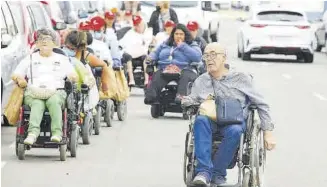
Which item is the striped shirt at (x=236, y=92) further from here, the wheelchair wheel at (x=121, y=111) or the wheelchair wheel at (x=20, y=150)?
the wheelchair wheel at (x=121, y=111)

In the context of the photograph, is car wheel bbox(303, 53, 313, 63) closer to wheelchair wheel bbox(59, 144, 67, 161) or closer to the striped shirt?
wheelchair wheel bbox(59, 144, 67, 161)

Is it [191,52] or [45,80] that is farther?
[191,52]

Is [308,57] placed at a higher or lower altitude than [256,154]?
lower

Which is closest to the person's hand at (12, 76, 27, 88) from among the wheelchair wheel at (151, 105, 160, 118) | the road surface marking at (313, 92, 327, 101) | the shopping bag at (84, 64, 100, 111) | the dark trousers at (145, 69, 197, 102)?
the shopping bag at (84, 64, 100, 111)

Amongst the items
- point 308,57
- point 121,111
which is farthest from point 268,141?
point 308,57

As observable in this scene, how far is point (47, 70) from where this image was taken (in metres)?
12.9

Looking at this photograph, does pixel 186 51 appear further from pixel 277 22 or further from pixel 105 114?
pixel 277 22

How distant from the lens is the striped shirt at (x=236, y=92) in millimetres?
10102

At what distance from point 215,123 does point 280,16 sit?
24.2 meters

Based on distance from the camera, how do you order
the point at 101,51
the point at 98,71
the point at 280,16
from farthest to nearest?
1. the point at 280,16
2. the point at 101,51
3. the point at 98,71

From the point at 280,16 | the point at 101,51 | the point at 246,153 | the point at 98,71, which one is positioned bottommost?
the point at 280,16

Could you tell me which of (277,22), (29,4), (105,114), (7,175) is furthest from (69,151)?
(277,22)

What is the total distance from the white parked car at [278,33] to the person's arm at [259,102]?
23446mm

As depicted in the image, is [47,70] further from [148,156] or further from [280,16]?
[280,16]
